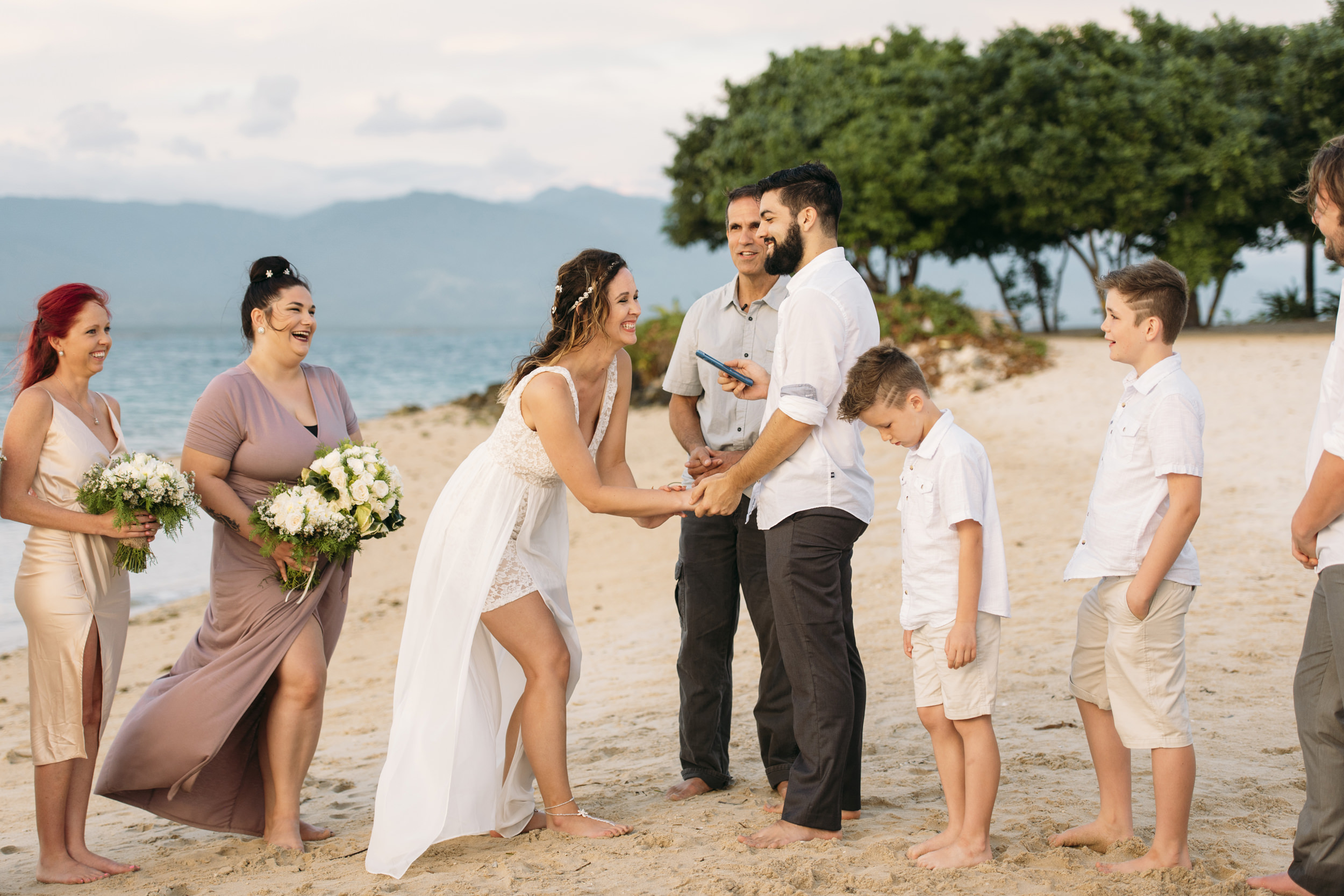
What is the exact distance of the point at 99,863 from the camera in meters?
4.02

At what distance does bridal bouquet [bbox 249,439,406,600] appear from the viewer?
13.3ft

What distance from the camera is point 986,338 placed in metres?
20.3

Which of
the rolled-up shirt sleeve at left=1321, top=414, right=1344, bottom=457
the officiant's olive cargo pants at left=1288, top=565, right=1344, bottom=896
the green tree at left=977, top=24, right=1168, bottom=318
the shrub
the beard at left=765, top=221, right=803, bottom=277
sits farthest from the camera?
the green tree at left=977, top=24, right=1168, bottom=318

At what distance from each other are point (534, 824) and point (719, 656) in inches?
43.0

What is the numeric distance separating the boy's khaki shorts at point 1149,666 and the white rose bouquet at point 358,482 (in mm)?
2750

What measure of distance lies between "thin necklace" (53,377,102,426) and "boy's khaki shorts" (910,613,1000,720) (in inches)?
140

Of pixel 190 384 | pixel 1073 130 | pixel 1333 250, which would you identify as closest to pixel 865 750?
pixel 1333 250

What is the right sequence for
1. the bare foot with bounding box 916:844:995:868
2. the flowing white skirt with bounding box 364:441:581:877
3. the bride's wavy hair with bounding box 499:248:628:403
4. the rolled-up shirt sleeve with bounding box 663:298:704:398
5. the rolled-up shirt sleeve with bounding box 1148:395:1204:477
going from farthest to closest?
the rolled-up shirt sleeve with bounding box 663:298:704:398
the bride's wavy hair with bounding box 499:248:628:403
the flowing white skirt with bounding box 364:441:581:877
the bare foot with bounding box 916:844:995:868
the rolled-up shirt sleeve with bounding box 1148:395:1204:477

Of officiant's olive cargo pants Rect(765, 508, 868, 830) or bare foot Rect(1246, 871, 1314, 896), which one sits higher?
officiant's olive cargo pants Rect(765, 508, 868, 830)

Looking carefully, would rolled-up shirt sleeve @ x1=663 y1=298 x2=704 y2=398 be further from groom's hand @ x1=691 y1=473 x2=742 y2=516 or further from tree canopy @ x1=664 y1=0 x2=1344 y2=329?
tree canopy @ x1=664 y1=0 x2=1344 y2=329

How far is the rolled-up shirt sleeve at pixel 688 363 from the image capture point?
4.80 m

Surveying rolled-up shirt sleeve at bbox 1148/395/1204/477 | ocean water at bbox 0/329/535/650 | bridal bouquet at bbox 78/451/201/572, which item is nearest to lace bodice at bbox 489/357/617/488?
ocean water at bbox 0/329/535/650

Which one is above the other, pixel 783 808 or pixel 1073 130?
pixel 1073 130

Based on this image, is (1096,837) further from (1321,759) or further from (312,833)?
(312,833)
